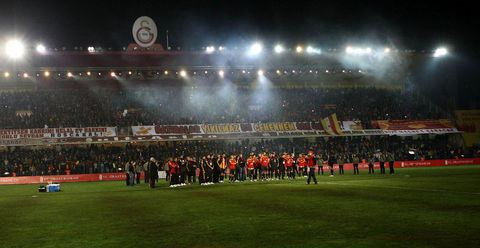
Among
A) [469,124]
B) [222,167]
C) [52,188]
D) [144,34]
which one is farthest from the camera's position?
[469,124]

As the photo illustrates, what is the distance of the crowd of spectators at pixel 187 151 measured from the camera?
140ft

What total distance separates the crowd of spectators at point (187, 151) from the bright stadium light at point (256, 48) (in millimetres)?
9667

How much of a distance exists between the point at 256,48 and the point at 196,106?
10965 mm

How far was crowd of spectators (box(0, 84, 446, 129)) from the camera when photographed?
155 feet

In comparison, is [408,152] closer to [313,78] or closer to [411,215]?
[313,78]

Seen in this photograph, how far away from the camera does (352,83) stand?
5972 centimetres

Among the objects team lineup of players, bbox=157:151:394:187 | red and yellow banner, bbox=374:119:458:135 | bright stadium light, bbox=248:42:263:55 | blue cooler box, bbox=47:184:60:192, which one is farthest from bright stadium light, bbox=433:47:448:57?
blue cooler box, bbox=47:184:60:192

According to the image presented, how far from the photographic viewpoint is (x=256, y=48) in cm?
4600

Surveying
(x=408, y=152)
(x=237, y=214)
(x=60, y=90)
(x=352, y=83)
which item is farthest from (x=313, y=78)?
(x=237, y=214)

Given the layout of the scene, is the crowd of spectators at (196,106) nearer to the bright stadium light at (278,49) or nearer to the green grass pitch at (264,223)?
the bright stadium light at (278,49)

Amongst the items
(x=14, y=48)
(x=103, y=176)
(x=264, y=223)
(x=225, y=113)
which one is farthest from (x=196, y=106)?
(x=264, y=223)

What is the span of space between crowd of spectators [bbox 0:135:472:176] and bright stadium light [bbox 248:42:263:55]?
967 centimetres

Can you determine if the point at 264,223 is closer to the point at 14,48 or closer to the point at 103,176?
the point at 103,176

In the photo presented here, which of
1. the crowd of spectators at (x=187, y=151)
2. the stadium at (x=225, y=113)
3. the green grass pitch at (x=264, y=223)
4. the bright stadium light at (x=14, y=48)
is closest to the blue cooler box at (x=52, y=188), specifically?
the stadium at (x=225, y=113)
